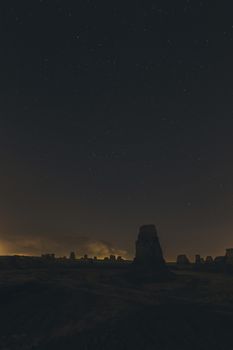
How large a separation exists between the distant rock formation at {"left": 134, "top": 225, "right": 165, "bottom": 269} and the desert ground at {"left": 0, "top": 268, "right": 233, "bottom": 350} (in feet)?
26.5

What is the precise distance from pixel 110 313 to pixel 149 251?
42851mm

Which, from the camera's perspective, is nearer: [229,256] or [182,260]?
[229,256]

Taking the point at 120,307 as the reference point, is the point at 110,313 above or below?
below

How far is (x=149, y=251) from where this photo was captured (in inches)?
5202

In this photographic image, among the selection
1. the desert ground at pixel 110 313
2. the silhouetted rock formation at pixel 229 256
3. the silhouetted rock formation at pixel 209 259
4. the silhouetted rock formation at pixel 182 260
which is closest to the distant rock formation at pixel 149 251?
the desert ground at pixel 110 313

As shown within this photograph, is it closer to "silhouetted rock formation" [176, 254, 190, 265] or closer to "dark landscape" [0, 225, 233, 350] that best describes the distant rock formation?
"dark landscape" [0, 225, 233, 350]

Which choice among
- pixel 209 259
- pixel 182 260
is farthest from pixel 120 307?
pixel 209 259

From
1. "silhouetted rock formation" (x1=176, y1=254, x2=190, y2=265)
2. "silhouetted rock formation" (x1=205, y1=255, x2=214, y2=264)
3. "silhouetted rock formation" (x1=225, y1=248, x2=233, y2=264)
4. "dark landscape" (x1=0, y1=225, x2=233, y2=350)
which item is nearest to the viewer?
"dark landscape" (x1=0, y1=225, x2=233, y2=350)

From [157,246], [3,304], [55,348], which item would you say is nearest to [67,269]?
[157,246]

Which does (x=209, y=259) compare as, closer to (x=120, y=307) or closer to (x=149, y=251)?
(x=149, y=251)

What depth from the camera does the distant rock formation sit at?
13225cm

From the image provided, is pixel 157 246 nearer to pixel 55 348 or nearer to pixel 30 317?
pixel 30 317

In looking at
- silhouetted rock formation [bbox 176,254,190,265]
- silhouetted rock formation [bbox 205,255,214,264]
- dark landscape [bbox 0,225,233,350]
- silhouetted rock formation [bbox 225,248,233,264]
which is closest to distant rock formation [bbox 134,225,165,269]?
dark landscape [bbox 0,225,233,350]

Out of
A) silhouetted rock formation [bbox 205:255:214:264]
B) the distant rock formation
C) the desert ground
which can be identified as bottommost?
the desert ground
